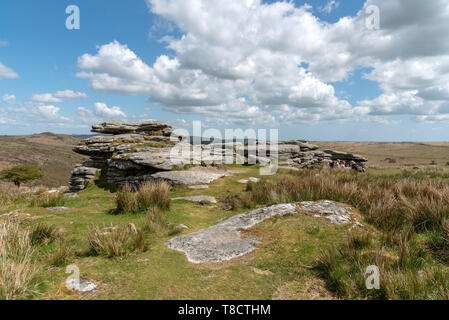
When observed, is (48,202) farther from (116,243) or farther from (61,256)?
(116,243)

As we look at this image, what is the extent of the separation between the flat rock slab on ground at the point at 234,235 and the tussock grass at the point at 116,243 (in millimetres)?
734

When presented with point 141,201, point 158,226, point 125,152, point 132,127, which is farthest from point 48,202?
point 132,127

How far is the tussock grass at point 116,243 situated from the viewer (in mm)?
4695

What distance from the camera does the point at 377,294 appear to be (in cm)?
330

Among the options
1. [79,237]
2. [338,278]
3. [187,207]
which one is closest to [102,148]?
[187,207]

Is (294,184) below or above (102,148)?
below

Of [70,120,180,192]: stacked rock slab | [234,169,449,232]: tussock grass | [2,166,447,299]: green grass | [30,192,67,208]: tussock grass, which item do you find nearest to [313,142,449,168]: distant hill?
[234,169,449,232]: tussock grass

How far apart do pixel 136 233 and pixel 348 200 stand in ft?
23.1

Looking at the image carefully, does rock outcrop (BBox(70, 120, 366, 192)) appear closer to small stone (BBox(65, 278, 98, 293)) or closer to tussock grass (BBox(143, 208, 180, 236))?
tussock grass (BBox(143, 208, 180, 236))

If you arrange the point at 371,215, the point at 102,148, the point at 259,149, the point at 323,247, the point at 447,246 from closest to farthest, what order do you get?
1. the point at 447,246
2. the point at 323,247
3. the point at 371,215
4. the point at 102,148
5. the point at 259,149

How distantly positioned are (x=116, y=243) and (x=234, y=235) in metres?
2.75

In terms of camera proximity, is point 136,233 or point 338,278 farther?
point 136,233
